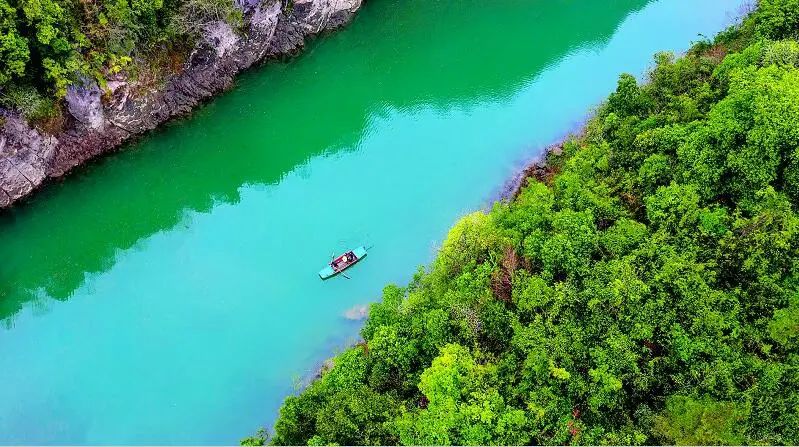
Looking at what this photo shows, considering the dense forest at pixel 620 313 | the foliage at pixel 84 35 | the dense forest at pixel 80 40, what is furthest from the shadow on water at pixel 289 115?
the dense forest at pixel 620 313

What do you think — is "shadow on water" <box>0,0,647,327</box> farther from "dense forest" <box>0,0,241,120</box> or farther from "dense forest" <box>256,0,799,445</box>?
"dense forest" <box>256,0,799,445</box>

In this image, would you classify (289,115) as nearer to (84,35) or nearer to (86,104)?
(86,104)

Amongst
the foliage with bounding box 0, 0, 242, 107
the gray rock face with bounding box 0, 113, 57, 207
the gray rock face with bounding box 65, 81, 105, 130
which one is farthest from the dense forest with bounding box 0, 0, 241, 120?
the gray rock face with bounding box 0, 113, 57, 207

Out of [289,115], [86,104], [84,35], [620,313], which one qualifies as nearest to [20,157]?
[86,104]

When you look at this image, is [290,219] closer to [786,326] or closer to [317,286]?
[317,286]

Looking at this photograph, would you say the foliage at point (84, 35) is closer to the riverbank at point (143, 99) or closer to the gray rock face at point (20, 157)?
the riverbank at point (143, 99)

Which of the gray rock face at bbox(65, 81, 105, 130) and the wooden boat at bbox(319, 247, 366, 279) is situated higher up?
the gray rock face at bbox(65, 81, 105, 130)
